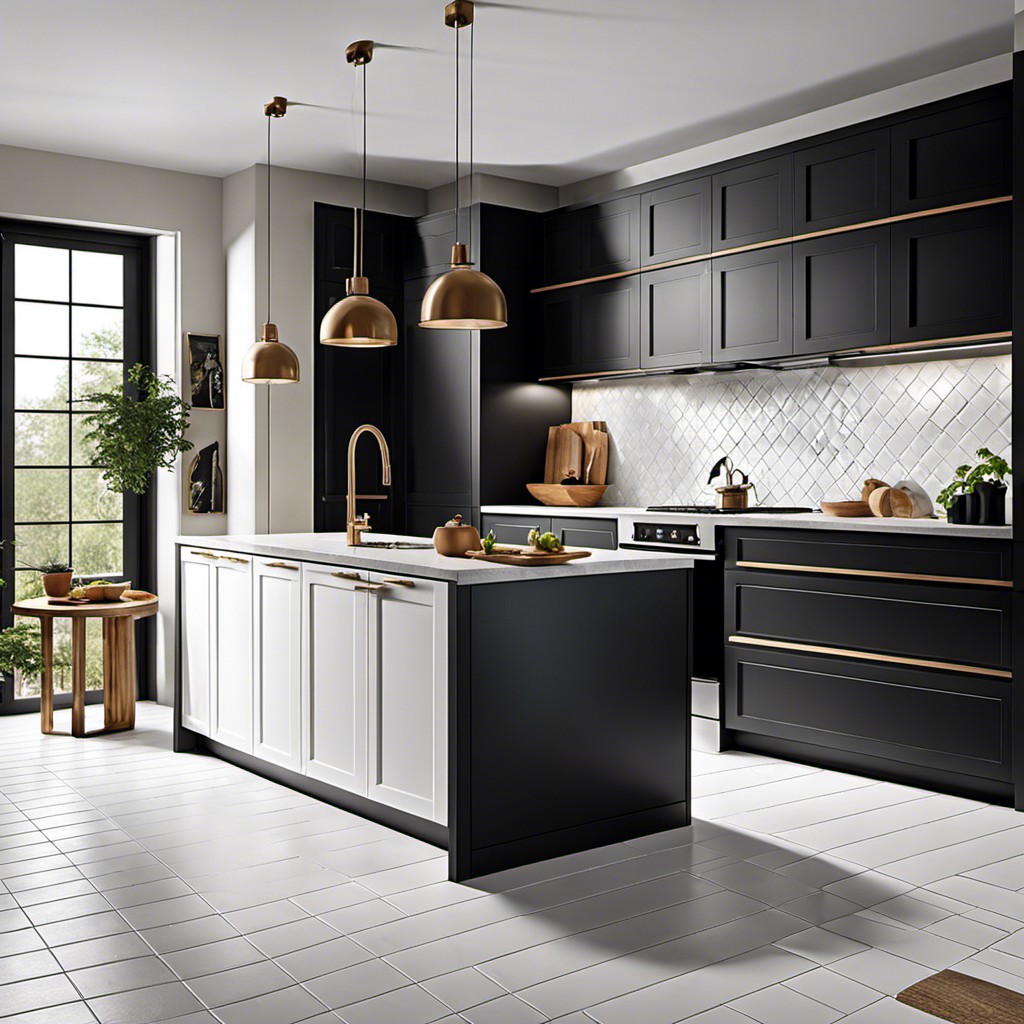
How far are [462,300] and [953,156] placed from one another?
2.12 meters

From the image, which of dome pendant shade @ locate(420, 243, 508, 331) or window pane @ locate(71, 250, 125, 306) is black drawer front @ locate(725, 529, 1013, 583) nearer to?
dome pendant shade @ locate(420, 243, 508, 331)

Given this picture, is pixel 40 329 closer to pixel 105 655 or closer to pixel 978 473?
pixel 105 655

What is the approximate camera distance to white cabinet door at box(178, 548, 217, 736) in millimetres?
4863

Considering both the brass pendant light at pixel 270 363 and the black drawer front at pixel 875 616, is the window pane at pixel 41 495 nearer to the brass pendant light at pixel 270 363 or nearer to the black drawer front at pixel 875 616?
the brass pendant light at pixel 270 363

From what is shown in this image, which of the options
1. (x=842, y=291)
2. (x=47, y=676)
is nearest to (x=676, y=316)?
(x=842, y=291)

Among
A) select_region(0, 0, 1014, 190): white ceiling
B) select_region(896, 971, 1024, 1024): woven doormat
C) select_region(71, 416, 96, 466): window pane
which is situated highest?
select_region(0, 0, 1014, 190): white ceiling

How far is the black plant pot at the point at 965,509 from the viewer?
14.0 ft

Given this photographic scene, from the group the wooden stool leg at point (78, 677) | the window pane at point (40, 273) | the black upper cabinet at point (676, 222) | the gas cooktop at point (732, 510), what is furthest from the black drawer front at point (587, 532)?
the window pane at point (40, 273)

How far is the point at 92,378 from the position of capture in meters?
6.16

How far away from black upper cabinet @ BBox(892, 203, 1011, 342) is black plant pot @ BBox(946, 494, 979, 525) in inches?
24.8

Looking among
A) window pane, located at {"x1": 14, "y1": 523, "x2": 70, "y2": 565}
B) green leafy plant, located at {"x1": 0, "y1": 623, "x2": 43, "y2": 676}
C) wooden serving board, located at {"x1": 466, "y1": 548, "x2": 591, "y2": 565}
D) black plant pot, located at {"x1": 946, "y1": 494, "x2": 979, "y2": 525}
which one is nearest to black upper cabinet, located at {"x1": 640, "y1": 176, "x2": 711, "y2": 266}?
black plant pot, located at {"x1": 946, "y1": 494, "x2": 979, "y2": 525}

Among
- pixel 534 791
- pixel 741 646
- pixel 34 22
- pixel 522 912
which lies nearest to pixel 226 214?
pixel 34 22

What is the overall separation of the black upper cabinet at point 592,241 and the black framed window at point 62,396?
2.25 metres

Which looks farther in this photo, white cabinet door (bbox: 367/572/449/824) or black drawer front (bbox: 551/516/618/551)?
black drawer front (bbox: 551/516/618/551)
